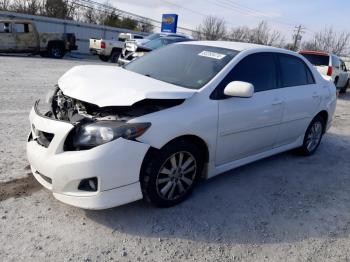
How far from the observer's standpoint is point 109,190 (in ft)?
9.99

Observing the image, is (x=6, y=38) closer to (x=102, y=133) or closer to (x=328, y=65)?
(x=328, y=65)

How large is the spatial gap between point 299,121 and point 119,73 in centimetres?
273

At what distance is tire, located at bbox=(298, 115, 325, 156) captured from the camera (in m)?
5.61

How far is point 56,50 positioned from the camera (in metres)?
19.3

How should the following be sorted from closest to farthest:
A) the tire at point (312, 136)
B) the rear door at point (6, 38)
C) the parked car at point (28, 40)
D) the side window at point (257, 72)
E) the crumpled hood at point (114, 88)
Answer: the crumpled hood at point (114, 88)
the side window at point (257, 72)
the tire at point (312, 136)
the rear door at point (6, 38)
the parked car at point (28, 40)

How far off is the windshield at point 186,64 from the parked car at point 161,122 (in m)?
0.01

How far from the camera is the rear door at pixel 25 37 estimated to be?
1761 cm

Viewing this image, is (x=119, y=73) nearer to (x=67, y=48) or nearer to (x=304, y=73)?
(x=304, y=73)

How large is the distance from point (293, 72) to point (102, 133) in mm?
3211

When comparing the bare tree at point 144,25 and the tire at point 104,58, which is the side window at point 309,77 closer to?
the tire at point 104,58

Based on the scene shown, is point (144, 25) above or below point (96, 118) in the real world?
above

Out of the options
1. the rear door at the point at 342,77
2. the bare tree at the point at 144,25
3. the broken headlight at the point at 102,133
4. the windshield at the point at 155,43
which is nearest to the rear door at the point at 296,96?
the broken headlight at the point at 102,133

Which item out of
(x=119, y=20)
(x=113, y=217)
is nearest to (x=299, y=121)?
(x=113, y=217)

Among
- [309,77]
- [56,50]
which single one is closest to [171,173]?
[309,77]
